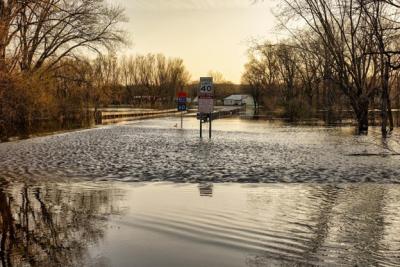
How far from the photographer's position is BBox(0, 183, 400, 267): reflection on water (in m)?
5.75

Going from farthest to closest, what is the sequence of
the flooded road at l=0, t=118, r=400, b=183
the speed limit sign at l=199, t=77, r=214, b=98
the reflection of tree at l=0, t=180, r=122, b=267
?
1. the speed limit sign at l=199, t=77, r=214, b=98
2. the flooded road at l=0, t=118, r=400, b=183
3. the reflection of tree at l=0, t=180, r=122, b=267

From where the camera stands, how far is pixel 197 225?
739 cm

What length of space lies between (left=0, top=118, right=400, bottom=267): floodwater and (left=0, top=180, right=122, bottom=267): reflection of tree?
17 millimetres

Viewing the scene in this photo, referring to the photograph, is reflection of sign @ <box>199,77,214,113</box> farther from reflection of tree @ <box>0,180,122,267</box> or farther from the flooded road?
reflection of tree @ <box>0,180,122,267</box>

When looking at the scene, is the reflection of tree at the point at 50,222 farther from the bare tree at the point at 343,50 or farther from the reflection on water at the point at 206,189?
the bare tree at the point at 343,50

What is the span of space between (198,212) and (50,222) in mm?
2488

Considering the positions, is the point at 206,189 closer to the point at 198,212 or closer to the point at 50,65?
the point at 198,212

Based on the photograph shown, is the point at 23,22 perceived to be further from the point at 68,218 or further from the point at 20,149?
the point at 68,218

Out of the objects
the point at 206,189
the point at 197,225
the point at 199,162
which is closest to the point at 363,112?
Result: the point at 199,162

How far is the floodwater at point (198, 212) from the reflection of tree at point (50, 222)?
0.7 inches

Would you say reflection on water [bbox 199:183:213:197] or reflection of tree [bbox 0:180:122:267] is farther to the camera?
reflection on water [bbox 199:183:213:197]

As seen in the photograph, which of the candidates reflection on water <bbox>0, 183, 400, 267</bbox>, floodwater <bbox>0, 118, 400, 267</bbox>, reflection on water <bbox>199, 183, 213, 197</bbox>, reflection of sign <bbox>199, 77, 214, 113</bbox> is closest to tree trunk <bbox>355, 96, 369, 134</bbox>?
reflection of sign <bbox>199, 77, 214, 113</bbox>

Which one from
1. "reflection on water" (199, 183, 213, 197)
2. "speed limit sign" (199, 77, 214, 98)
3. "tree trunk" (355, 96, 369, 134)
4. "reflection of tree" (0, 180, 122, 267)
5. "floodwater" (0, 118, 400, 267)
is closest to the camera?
"reflection of tree" (0, 180, 122, 267)

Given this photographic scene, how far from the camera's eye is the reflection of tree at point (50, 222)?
570 centimetres
